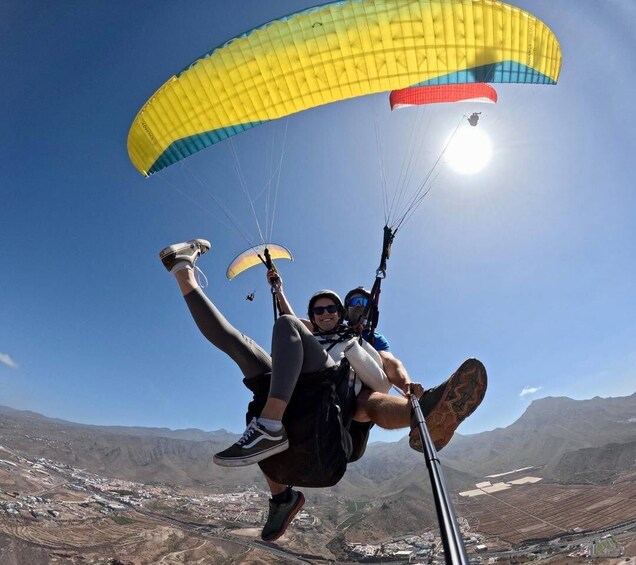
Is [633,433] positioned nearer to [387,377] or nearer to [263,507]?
[263,507]

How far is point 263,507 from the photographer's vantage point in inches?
3720

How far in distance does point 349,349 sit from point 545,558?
65.3m

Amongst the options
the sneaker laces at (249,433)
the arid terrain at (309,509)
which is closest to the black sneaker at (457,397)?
the sneaker laces at (249,433)

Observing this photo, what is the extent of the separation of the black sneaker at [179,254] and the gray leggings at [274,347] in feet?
1.18

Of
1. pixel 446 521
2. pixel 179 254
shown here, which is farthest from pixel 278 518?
pixel 446 521

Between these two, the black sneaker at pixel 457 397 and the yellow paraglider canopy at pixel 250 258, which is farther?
the yellow paraglider canopy at pixel 250 258

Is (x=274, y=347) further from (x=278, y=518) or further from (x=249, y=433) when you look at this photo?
(x=278, y=518)

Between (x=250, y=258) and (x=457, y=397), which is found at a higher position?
(x=250, y=258)

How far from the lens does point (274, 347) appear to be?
2834 mm

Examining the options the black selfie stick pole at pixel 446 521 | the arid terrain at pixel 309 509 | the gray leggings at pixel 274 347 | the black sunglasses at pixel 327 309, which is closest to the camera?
the black selfie stick pole at pixel 446 521

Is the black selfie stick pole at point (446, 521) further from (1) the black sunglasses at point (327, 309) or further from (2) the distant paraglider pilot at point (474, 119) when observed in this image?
(2) the distant paraglider pilot at point (474, 119)

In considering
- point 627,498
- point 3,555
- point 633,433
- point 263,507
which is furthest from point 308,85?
point 633,433

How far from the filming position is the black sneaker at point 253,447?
2555mm

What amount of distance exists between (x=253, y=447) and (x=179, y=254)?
5.82ft
